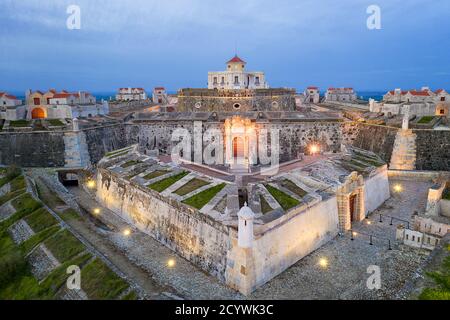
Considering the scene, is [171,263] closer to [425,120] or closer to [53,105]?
[425,120]

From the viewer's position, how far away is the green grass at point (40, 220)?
64.4 feet

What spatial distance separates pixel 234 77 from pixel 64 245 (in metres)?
34.3

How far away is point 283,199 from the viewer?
674 inches

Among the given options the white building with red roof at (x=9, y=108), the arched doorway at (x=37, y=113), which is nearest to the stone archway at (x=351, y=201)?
the white building with red roof at (x=9, y=108)

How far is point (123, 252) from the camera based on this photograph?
698 inches

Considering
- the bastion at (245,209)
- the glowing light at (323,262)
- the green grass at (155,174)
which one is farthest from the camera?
the green grass at (155,174)

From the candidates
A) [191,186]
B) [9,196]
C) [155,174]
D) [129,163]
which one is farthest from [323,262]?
[9,196]

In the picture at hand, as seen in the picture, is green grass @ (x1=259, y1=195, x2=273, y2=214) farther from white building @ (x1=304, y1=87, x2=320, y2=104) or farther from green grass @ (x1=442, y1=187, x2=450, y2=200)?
white building @ (x1=304, y1=87, x2=320, y2=104)

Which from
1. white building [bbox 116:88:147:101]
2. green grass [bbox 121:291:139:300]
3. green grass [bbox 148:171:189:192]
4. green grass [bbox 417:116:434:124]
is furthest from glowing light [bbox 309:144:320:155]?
white building [bbox 116:88:147:101]

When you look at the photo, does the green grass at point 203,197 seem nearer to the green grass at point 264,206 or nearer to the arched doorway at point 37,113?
the green grass at point 264,206

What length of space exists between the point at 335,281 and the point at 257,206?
456cm

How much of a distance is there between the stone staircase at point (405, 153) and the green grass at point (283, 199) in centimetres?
1580
